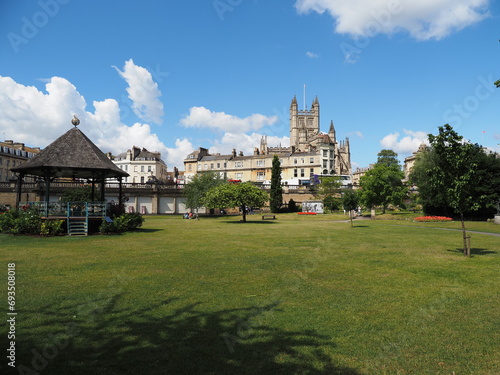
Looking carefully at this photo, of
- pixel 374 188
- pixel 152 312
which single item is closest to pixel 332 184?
pixel 374 188

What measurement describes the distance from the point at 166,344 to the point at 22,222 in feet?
67.2

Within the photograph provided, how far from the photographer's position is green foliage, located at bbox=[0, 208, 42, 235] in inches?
841

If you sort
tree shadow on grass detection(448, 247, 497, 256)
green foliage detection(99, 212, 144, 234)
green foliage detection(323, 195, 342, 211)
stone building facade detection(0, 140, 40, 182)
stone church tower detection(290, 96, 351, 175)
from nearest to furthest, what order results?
tree shadow on grass detection(448, 247, 497, 256) < green foliage detection(99, 212, 144, 234) < green foliage detection(323, 195, 342, 211) < stone building facade detection(0, 140, 40, 182) < stone church tower detection(290, 96, 351, 175)

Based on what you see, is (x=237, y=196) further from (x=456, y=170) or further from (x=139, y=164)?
(x=139, y=164)

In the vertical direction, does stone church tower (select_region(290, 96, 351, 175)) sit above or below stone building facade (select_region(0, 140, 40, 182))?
above

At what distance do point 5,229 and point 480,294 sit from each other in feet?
85.8

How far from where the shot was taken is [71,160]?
23.6 m

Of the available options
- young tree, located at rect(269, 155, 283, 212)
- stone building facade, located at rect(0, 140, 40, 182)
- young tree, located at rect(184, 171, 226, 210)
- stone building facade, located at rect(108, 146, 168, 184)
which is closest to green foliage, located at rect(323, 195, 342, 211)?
young tree, located at rect(269, 155, 283, 212)

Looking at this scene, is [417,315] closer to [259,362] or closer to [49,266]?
[259,362]

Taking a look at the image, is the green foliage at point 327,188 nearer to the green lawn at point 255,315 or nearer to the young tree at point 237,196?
the young tree at point 237,196

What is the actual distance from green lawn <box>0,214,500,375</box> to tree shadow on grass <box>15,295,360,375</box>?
2 centimetres

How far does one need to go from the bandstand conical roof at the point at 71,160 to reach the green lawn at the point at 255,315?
437 inches

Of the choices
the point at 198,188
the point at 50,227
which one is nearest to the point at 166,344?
the point at 50,227

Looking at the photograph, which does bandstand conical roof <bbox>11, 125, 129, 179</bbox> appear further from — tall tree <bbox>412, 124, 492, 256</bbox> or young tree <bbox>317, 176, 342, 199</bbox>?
young tree <bbox>317, 176, 342, 199</bbox>
